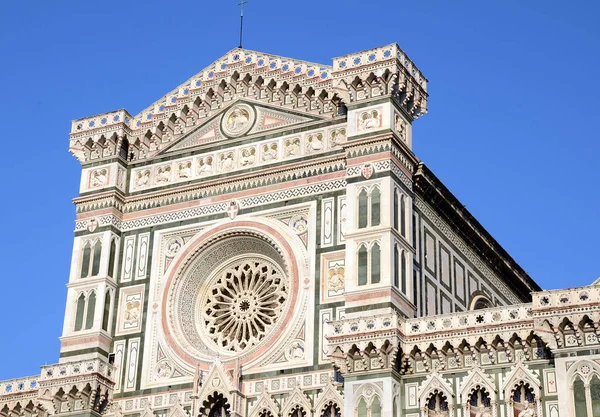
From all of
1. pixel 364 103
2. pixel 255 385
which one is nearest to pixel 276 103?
pixel 364 103

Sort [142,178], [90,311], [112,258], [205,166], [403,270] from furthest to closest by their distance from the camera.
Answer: [142,178], [205,166], [112,258], [90,311], [403,270]

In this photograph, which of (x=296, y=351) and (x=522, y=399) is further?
(x=296, y=351)

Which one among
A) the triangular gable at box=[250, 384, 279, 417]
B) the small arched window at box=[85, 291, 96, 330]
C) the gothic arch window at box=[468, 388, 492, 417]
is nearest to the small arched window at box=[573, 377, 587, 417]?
the gothic arch window at box=[468, 388, 492, 417]

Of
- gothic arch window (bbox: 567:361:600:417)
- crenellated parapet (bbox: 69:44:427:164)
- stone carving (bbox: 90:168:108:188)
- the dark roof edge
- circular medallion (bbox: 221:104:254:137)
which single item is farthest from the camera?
stone carving (bbox: 90:168:108:188)

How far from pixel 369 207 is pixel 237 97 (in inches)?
261

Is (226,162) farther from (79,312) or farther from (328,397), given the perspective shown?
(328,397)


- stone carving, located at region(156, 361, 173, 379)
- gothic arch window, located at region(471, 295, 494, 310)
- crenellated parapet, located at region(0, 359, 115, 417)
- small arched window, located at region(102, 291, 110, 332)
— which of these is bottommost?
crenellated parapet, located at region(0, 359, 115, 417)

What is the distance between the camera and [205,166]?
34.9 m

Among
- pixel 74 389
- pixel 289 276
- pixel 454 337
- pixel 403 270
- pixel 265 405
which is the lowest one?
pixel 265 405

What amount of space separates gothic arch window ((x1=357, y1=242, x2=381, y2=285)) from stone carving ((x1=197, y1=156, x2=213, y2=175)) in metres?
6.23

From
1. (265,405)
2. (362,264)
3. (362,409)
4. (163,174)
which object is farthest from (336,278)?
(163,174)

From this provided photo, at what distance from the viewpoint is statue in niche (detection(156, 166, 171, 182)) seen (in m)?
35.4

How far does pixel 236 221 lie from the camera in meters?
33.5

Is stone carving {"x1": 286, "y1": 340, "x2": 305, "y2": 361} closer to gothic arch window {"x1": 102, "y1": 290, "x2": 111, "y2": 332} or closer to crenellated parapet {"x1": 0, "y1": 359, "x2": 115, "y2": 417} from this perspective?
crenellated parapet {"x1": 0, "y1": 359, "x2": 115, "y2": 417}
